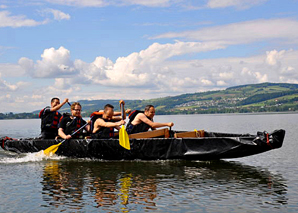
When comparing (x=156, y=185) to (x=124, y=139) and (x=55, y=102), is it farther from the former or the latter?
(x=55, y=102)

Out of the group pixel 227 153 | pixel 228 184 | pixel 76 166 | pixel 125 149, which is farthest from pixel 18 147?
pixel 228 184

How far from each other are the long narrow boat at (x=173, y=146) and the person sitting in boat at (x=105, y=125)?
380 millimetres

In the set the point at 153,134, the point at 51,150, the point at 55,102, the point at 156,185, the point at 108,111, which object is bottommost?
the point at 156,185

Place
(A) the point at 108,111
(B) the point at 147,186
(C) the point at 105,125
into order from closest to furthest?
(B) the point at 147,186 < (A) the point at 108,111 < (C) the point at 105,125

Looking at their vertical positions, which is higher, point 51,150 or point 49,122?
point 49,122

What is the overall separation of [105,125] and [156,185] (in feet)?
17.7

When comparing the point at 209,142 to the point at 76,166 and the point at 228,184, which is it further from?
the point at 76,166

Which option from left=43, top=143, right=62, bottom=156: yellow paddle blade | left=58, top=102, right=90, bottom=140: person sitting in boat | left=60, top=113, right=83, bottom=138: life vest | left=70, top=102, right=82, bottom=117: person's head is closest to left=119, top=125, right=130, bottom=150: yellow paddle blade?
left=70, top=102, right=82, bottom=117: person's head

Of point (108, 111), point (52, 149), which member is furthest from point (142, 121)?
point (52, 149)

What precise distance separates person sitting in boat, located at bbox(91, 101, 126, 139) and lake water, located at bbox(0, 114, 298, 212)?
1.16 m

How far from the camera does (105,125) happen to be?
16062mm

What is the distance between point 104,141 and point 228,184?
21.2 feet

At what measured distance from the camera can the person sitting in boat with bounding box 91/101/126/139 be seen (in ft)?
52.1

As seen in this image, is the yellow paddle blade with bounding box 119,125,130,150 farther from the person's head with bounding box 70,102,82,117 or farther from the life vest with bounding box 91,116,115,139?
the person's head with bounding box 70,102,82,117
